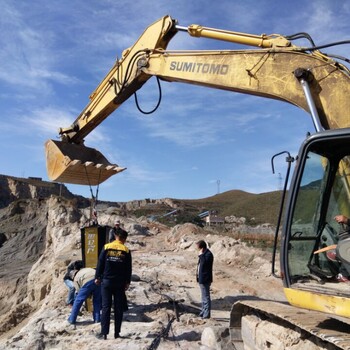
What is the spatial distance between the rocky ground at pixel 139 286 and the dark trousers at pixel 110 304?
209 mm

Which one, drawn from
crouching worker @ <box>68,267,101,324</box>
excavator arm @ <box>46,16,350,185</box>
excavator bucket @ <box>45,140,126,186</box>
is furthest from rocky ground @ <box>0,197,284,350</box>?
excavator arm @ <box>46,16,350,185</box>

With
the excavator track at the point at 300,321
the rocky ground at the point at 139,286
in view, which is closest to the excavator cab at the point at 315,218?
the excavator track at the point at 300,321

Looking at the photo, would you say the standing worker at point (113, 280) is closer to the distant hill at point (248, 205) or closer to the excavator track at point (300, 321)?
the excavator track at point (300, 321)

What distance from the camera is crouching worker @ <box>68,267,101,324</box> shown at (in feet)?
25.9

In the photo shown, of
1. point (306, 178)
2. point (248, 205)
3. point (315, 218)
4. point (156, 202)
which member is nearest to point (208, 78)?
point (306, 178)

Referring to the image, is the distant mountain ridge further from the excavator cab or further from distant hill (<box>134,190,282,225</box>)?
the excavator cab

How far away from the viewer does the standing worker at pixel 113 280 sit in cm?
701

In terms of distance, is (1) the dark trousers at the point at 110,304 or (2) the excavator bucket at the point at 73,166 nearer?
(1) the dark trousers at the point at 110,304

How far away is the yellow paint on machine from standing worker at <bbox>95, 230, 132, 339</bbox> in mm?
2927

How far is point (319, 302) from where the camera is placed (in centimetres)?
446

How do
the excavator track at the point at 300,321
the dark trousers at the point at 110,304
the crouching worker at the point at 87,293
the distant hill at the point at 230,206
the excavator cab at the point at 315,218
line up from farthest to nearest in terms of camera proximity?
the distant hill at the point at 230,206 → the crouching worker at the point at 87,293 → the dark trousers at the point at 110,304 → the excavator cab at the point at 315,218 → the excavator track at the point at 300,321

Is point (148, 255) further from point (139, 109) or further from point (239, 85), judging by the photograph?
point (239, 85)

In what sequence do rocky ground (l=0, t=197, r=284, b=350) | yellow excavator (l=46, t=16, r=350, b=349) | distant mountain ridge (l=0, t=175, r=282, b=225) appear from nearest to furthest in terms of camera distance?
1. yellow excavator (l=46, t=16, r=350, b=349)
2. rocky ground (l=0, t=197, r=284, b=350)
3. distant mountain ridge (l=0, t=175, r=282, b=225)

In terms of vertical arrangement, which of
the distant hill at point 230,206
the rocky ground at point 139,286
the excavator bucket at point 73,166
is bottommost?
the rocky ground at point 139,286
